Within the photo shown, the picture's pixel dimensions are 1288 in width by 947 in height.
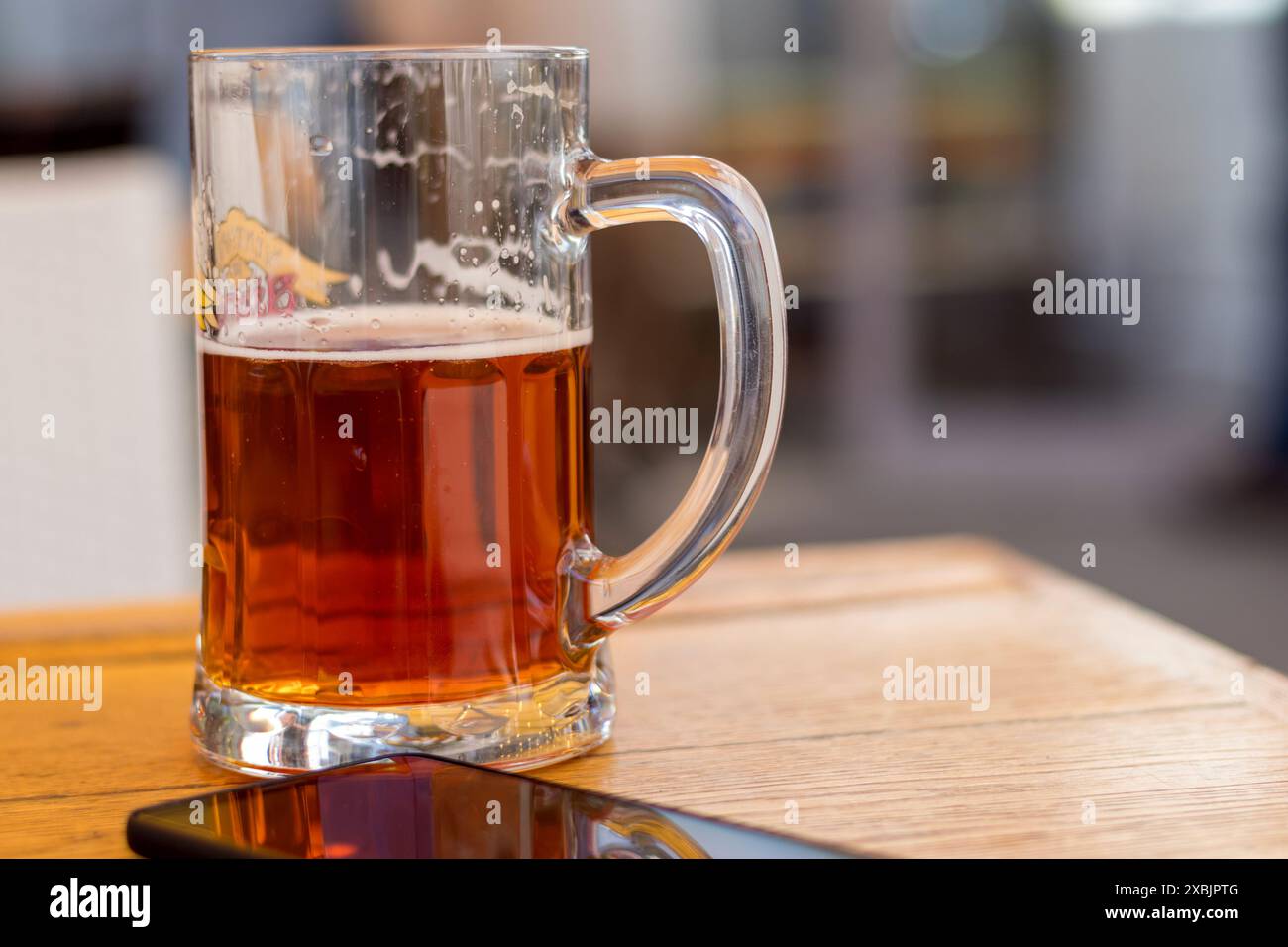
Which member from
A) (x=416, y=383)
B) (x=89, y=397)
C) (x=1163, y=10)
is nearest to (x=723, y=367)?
(x=416, y=383)

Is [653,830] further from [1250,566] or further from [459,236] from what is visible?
[1250,566]

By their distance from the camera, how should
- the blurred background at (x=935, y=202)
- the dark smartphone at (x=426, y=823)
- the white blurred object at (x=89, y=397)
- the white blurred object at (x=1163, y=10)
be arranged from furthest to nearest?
the white blurred object at (x=1163, y=10) → the blurred background at (x=935, y=202) → the white blurred object at (x=89, y=397) → the dark smartphone at (x=426, y=823)

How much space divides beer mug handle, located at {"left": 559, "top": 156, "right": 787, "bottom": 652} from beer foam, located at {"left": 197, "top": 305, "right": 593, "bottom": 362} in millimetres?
47

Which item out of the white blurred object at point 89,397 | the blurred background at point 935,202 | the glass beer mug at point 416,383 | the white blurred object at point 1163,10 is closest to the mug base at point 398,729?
the glass beer mug at point 416,383

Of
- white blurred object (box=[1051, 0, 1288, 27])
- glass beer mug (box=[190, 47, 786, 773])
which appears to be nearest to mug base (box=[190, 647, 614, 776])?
glass beer mug (box=[190, 47, 786, 773])

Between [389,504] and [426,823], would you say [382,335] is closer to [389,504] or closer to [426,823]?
[389,504]

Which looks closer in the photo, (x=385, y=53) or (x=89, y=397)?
(x=385, y=53)

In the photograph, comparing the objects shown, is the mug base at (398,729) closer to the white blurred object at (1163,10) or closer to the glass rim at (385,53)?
the glass rim at (385,53)

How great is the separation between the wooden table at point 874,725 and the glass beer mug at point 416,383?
5 cm

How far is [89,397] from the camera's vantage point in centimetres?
123

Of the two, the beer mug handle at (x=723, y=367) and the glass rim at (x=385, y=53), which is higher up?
the glass rim at (x=385, y=53)

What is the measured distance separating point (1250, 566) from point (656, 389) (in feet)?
4.00

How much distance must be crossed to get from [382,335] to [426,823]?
0.16 metres

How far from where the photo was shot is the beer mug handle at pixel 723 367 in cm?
54
